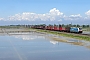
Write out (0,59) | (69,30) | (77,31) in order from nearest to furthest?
1. (0,59)
2. (77,31)
3. (69,30)

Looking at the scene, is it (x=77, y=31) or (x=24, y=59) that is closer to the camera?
(x=24, y=59)

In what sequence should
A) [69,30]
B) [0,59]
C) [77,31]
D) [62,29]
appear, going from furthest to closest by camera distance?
[62,29] → [69,30] → [77,31] → [0,59]

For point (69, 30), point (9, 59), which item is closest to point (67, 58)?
point (9, 59)

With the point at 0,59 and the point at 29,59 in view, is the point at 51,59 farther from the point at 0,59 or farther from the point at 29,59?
the point at 0,59

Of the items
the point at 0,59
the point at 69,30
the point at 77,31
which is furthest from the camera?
the point at 69,30

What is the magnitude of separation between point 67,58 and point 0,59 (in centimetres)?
493

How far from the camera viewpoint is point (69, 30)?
7244 cm

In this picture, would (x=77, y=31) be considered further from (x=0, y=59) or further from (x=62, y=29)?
(x=0, y=59)

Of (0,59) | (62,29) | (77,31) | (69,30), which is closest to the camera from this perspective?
(0,59)

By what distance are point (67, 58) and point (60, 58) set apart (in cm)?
52

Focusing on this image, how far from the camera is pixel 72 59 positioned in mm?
16891

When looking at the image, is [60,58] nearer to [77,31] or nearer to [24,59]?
[24,59]

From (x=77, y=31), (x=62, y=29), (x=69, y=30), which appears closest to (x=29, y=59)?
(x=77, y=31)

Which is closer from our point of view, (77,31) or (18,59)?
(18,59)
